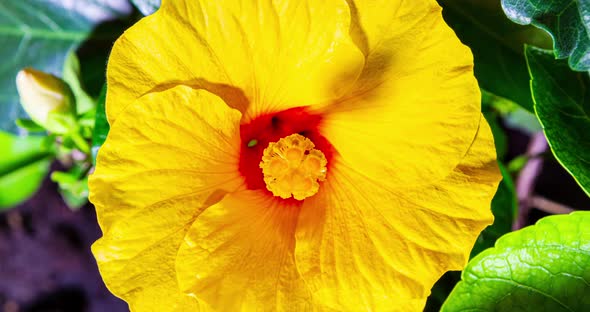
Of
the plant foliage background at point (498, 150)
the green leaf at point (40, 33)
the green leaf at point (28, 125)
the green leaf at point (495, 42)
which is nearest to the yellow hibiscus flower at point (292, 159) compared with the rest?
the plant foliage background at point (498, 150)

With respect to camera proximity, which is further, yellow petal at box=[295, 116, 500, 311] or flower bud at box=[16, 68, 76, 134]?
flower bud at box=[16, 68, 76, 134]

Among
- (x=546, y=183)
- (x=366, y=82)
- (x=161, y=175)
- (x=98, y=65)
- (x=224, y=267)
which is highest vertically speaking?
Result: (x=366, y=82)

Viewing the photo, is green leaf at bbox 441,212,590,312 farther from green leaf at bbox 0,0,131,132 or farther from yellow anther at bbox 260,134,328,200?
green leaf at bbox 0,0,131,132

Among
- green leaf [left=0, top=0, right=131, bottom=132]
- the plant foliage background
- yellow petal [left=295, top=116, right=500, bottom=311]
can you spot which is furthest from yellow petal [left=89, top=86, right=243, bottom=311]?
green leaf [left=0, top=0, right=131, bottom=132]

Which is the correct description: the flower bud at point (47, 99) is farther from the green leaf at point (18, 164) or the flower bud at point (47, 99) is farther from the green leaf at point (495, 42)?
the green leaf at point (495, 42)

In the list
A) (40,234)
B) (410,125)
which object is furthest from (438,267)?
(40,234)

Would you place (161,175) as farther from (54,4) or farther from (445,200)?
(54,4)

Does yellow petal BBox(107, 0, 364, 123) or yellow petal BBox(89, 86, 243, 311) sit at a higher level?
yellow petal BBox(107, 0, 364, 123)

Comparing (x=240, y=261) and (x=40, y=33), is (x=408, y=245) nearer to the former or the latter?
(x=240, y=261)
